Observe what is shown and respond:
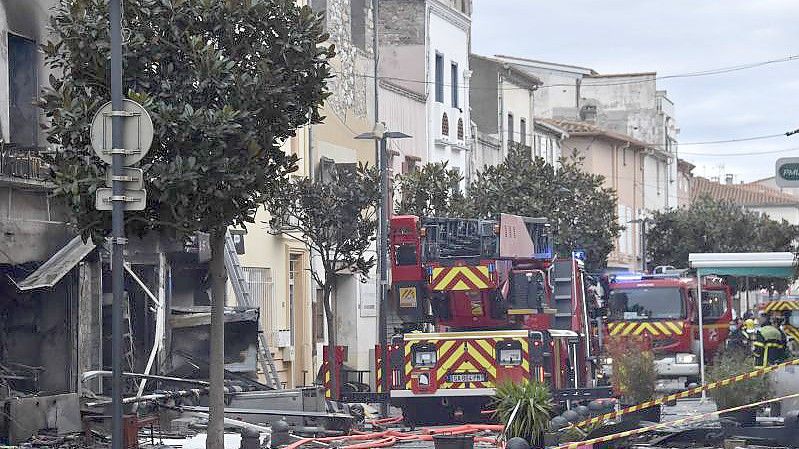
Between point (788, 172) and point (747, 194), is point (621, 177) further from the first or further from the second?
point (788, 172)

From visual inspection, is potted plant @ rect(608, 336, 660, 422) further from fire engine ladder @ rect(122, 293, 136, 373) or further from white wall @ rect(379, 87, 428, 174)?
white wall @ rect(379, 87, 428, 174)

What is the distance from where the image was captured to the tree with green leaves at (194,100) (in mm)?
14156

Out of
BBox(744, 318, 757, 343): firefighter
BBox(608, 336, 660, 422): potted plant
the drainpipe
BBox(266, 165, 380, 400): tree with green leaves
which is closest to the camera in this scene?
BBox(608, 336, 660, 422): potted plant

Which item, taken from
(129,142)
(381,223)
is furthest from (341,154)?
(129,142)

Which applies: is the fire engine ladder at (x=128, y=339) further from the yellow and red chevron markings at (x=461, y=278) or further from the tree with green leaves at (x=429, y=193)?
the tree with green leaves at (x=429, y=193)

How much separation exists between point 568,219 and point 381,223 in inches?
536

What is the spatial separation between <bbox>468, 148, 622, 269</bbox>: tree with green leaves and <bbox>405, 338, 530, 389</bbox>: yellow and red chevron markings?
40.6 ft

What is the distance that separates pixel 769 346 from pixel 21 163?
47.0 feet

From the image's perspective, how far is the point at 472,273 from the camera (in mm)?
23391

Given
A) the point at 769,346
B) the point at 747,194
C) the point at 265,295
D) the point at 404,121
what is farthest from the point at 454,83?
the point at 747,194

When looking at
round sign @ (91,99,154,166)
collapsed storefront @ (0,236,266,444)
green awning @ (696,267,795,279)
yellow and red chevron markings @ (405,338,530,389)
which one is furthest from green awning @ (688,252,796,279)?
round sign @ (91,99,154,166)

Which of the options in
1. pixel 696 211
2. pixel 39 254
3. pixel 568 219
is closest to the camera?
pixel 39 254

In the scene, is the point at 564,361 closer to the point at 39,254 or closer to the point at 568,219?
the point at 39,254

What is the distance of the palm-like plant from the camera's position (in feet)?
56.1
